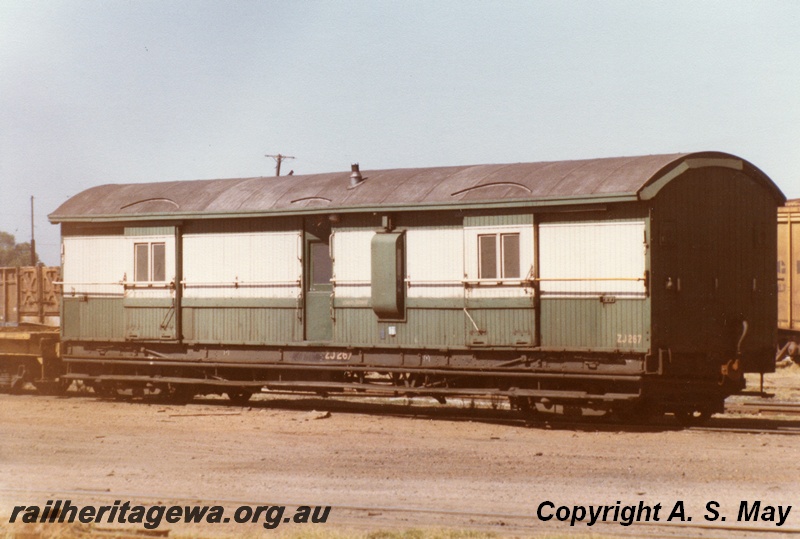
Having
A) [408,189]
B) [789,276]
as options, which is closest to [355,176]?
[408,189]

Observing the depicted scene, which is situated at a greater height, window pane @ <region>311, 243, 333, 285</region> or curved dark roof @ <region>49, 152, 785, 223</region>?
curved dark roof @ <region>49, 152, 785, 223</region>

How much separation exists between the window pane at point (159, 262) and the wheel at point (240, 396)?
8.43ft

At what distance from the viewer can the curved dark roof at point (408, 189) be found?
16.4m

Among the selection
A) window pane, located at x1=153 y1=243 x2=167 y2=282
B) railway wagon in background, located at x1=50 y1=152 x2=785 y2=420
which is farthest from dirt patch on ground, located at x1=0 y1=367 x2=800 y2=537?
window pane, located at x1=153 y1=243 x2=167 y2=282

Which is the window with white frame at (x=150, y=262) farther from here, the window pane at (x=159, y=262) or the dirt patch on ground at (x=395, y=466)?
the dirt patch on ground at (x=395, y=466)

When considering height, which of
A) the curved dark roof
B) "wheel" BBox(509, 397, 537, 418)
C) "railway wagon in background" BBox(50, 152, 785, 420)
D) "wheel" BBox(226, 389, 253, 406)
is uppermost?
the curved dark roof

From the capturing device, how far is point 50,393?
2328cm

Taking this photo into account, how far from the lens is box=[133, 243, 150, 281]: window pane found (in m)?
20.8

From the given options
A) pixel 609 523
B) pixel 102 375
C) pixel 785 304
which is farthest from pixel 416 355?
pixel 785 304

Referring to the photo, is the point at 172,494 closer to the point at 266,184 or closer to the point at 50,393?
the point at 266,184

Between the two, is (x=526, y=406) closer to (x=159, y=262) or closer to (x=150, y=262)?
(x=159, y=262)

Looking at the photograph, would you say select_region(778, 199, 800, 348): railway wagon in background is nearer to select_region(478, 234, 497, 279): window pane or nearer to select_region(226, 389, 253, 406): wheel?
select_region(478, 234, 497, 279): window pane

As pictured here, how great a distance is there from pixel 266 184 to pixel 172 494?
32.3 ft

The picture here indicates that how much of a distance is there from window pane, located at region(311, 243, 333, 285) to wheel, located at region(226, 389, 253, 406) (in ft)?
10.2
